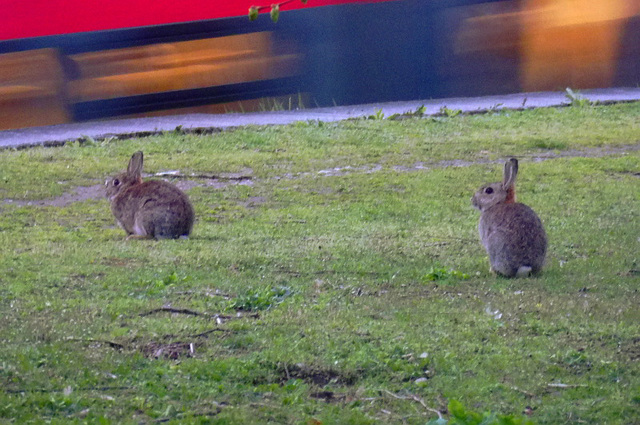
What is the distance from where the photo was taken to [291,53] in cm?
1541

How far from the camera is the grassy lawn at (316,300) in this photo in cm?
450

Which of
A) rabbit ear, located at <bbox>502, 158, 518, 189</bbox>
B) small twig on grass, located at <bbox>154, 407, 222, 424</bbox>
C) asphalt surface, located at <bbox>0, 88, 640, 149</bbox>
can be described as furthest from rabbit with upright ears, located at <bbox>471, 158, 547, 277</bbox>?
asphalt surface, located at <bbox>0, 88, 640, 149</bbox>

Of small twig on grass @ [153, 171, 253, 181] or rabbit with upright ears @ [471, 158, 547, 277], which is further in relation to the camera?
small twig on grass @ [153, 171, 253, 181]

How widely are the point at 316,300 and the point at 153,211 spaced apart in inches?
94.3

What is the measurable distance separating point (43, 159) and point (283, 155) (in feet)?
10.1

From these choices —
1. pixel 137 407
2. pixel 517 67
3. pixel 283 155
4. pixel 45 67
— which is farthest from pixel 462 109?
pixel 137 407

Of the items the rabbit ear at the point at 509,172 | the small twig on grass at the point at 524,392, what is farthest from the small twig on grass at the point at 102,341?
the rabbit ear at the point at 509,172

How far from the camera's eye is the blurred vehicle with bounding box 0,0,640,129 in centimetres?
1391

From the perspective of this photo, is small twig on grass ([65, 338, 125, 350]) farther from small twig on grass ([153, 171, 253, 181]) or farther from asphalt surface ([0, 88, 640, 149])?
asphalt surface ([0, 88, 640, 149])

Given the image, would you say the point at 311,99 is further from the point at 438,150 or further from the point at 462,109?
the point at 438,150

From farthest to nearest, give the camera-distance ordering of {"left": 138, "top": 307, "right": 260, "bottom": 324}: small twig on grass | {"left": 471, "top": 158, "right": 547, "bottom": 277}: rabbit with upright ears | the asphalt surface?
the asphalt surface → {"left": 471, "top": 158, "right": 547, "bottom": 277}: rabbit with upright ears → {"left": 138, "top": 307, "right": 260, "bottom": 324}: small twig on grass

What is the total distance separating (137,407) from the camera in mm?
4312

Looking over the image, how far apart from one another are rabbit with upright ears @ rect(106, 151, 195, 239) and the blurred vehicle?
6.11 metres

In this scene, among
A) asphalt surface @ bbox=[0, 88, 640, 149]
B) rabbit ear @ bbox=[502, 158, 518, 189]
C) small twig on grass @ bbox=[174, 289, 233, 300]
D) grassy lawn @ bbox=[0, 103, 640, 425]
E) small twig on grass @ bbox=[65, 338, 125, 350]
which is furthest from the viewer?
asphalt surface @ bbox=[0, 88, 640, 149]
